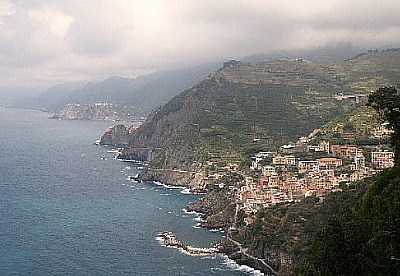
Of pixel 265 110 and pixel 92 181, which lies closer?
pixel 92 181

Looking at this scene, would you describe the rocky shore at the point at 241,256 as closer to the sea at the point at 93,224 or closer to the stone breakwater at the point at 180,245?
the sea at the point at 93,224

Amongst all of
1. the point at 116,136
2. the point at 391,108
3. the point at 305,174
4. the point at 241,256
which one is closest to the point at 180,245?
the point at 241,256

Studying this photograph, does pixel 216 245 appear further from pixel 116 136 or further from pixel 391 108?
pixel 116 136

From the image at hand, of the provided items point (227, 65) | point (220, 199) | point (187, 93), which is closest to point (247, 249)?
point (220, 199)

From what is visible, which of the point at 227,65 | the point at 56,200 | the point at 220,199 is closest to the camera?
the point at 220,199

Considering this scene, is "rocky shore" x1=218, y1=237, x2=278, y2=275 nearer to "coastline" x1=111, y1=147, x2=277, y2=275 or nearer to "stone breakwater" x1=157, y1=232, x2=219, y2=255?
"coastline" x1=111, y1=147, x2=277, y2=275

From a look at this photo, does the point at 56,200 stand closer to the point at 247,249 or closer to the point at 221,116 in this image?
the point at 247,249
